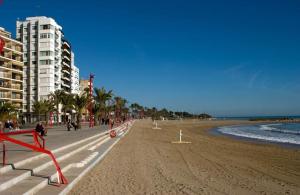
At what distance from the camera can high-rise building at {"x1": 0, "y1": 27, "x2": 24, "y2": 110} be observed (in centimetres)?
7219

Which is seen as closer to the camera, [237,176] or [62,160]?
[237,176]

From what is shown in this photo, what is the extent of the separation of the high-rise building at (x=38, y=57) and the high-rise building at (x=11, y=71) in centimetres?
1095

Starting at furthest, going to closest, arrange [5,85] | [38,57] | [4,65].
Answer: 1. [38,57]
2. [4,65]
3. [5,85]

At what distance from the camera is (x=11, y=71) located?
75000mm

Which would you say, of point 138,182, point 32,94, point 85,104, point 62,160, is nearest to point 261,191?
point 138,182

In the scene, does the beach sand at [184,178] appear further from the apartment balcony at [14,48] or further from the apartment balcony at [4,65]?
the apartment balcony at [14,48]

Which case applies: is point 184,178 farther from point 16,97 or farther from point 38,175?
point 16,97

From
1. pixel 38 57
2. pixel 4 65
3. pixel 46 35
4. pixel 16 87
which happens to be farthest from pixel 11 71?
pixel 46 35

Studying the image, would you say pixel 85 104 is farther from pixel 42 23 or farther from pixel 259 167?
pixel 259 167

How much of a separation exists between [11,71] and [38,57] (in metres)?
16.4

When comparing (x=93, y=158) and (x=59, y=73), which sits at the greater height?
(x=59, y=73)

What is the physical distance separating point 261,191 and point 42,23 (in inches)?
3468

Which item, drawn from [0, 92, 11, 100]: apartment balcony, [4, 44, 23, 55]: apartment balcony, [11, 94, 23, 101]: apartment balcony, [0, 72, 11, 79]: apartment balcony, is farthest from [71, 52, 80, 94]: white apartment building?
[0, 92, 11, 100]: apartment balcony

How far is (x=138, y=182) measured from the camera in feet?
33.9
